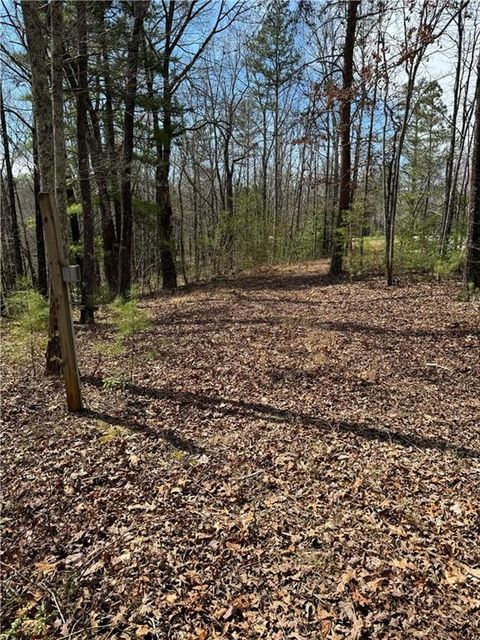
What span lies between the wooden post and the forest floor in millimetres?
692

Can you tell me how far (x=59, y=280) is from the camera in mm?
3438

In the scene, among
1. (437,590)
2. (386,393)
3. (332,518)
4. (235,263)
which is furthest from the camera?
(235,263)

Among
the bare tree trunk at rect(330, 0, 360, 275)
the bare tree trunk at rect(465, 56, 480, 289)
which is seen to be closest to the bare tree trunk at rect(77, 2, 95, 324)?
the bare tree trunk at rect(330, 0, 360, 275)

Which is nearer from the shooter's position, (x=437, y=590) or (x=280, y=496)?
(x=437, y=590)

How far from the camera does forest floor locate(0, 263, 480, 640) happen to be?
77.2 inches

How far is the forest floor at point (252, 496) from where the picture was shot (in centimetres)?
196

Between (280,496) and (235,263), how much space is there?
43.1 ft

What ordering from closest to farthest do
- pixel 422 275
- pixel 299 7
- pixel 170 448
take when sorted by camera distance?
pixel 170 448
pixel 299 7
pixel 422 275

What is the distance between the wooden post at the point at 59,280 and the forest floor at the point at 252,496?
0.69 m

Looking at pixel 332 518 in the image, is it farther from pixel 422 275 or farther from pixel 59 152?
pixel 422 275

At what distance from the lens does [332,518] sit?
2.51m

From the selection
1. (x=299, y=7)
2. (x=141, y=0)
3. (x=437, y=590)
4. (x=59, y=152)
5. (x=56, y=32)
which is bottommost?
(x=437, y=590)

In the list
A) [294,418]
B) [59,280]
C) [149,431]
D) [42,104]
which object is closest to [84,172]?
[42,104]

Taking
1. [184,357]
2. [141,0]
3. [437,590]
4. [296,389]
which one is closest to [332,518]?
[437,590]
